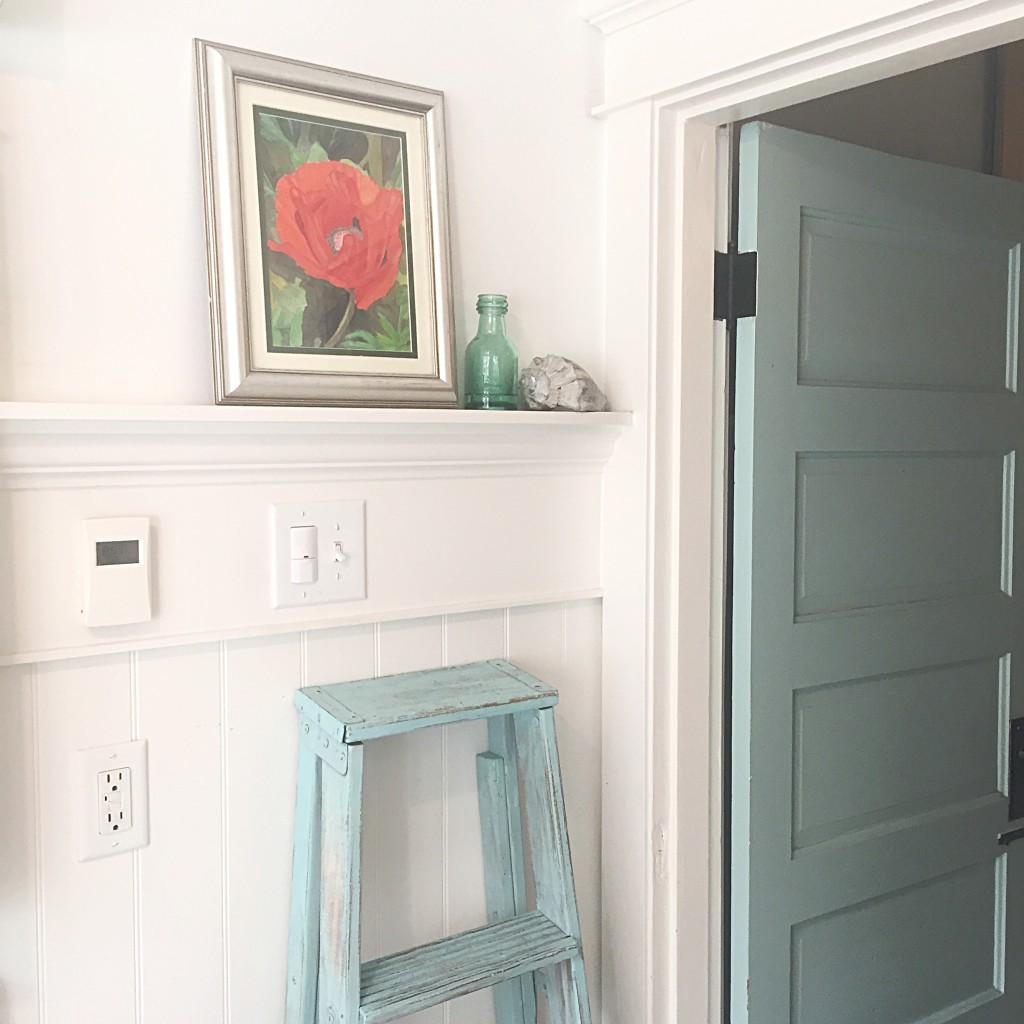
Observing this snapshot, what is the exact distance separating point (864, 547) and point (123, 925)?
3.75 ft

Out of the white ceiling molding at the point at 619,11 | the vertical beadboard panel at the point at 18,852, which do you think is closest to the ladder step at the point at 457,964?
the vertical beadboard panel at the point at 18,852

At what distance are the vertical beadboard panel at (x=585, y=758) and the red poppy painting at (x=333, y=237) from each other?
1.58 feet

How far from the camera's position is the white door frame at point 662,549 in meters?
1.36

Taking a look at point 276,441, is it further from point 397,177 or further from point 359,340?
point 397,177

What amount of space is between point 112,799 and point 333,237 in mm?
662

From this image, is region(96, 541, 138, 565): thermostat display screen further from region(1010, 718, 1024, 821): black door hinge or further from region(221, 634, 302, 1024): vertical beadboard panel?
region(1010, 718, 1024, 821): black door hinge

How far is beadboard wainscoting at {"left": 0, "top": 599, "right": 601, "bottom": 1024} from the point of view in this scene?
Result: 1057 mm

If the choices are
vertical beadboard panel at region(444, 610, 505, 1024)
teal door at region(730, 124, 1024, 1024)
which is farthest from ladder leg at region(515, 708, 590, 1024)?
teal door at region(730, 124, 1024, 1024)

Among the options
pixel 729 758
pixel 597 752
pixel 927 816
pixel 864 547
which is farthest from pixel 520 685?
pixel 927 816

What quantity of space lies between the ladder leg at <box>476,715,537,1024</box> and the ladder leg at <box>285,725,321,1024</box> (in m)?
0.25

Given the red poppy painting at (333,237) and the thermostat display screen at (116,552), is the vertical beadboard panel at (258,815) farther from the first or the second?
the red poppy painting at (333,237)

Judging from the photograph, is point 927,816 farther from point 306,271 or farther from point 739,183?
point 306,271

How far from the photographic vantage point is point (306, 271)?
3.79 feet

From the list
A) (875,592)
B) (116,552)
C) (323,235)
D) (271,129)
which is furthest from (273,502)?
(875,592)
